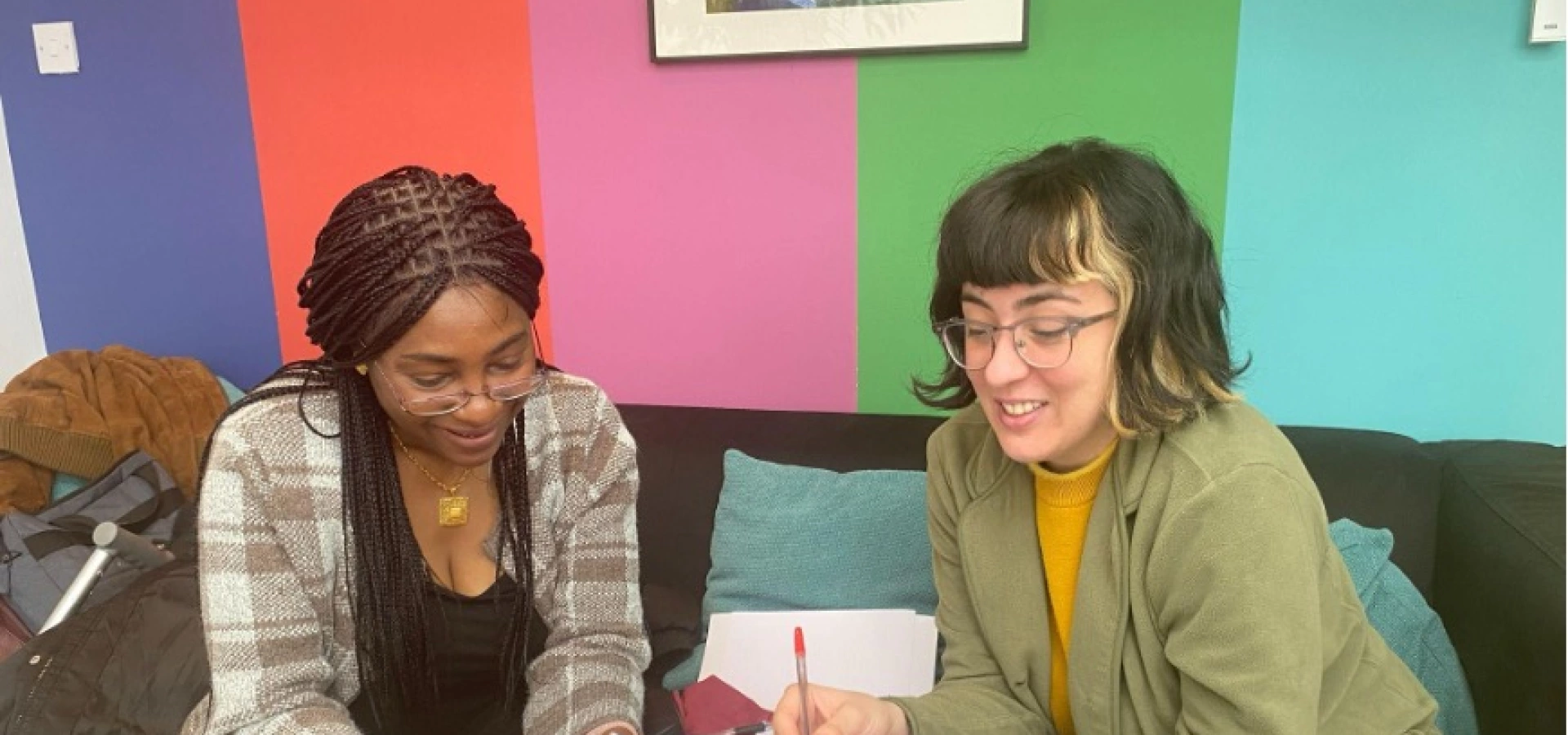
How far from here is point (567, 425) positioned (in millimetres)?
1360

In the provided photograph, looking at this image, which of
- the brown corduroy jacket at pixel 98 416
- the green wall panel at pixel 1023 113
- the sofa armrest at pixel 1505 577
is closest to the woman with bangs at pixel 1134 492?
the sofa armrest at pixel 1505 577

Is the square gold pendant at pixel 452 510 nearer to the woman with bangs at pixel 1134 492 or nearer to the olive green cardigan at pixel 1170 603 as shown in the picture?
the woman with bangs at pixel 1134 492

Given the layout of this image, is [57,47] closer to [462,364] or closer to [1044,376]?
[462,364]

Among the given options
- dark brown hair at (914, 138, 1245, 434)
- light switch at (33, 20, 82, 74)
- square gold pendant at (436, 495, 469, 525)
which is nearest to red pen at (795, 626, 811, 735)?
dark brown hair at (914, 138, 1245, 434)

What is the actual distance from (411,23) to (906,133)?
972 mm

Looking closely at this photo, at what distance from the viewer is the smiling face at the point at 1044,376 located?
3.29 ft

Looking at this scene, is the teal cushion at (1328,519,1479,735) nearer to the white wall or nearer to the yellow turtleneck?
the yellow turtleneck

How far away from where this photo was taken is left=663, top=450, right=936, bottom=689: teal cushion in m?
1.72

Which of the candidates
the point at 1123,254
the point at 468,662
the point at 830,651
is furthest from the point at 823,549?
the point at 1123,254

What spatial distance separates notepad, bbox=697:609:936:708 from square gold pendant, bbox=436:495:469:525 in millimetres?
518

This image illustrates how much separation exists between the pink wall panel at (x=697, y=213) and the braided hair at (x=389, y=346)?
2.50 feet

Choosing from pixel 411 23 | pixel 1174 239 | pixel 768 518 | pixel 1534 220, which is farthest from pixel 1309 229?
pixel 411 23

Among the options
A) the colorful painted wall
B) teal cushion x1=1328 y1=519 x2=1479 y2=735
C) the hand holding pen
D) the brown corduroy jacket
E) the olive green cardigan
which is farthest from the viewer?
the brown corduroy jacket

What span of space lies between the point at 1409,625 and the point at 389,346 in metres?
1.37
